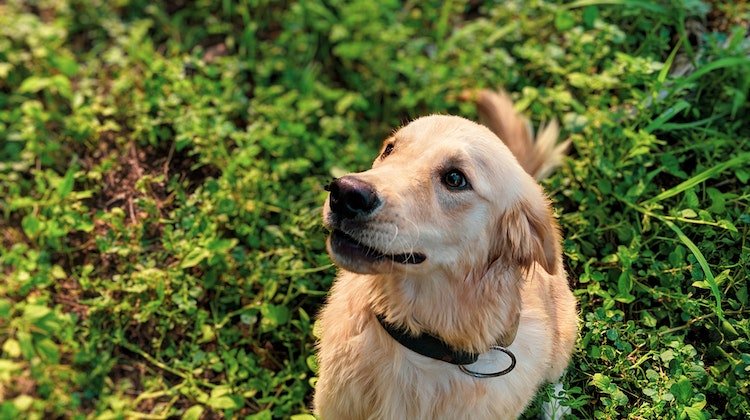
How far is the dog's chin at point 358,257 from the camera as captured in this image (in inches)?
84.8

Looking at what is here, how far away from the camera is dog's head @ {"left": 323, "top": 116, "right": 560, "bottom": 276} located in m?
2.11

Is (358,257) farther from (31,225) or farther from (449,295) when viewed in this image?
(31,225)

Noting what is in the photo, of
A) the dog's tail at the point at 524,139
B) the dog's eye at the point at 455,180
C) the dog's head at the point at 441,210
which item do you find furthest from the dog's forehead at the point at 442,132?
the dog's tail at the point at 524,139

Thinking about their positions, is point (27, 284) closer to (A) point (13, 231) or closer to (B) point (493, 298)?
(A) point (13, 231)

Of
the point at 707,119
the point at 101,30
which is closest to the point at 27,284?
the point at 101,30

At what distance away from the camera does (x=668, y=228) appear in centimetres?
314

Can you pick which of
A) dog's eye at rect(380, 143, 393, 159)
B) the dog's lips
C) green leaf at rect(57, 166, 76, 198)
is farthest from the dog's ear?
green leaf at rect(57, 166, 76, 198)

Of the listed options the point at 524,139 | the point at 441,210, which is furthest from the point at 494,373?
the point at 524,139

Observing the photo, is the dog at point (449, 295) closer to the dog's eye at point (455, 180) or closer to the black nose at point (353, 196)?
the dog's eye at point (455, 180)

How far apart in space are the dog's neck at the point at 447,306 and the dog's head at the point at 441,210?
2.9 inches

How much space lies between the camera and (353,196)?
2061mm

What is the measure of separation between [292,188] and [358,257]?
71.2 inches

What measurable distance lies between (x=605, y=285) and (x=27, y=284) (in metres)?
2.96

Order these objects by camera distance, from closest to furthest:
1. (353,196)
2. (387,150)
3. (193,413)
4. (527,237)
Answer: (353,196), (527,237), (387,150), (193,413)
